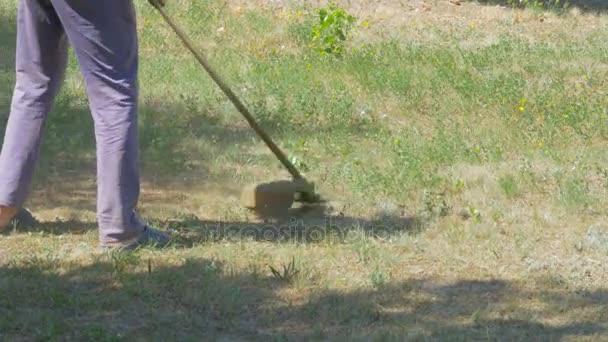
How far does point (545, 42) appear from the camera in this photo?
10.6 m

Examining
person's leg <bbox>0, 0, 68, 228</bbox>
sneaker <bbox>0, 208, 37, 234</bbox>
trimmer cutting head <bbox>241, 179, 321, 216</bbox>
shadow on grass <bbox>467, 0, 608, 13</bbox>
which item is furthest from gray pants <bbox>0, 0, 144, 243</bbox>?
shadow on grass <bbox>467, 0, 608, 13</bbox>

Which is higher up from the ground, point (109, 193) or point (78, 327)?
point (109, 193)

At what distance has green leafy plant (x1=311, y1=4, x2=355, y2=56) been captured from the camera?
967 centimetres

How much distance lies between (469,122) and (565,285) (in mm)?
3147

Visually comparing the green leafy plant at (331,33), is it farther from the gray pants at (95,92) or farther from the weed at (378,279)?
the weed at (378,279)

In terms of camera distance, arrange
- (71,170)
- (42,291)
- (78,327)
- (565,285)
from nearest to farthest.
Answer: (78,327), (42,291), (565,285), (71,170)

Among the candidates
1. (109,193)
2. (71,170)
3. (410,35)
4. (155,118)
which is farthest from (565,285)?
(410,35)

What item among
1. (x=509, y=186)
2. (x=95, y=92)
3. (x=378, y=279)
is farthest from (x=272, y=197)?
(x=509, y=186)

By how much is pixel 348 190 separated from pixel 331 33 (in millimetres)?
3367

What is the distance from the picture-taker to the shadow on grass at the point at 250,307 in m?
4.44

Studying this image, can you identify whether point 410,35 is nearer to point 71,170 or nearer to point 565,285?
point 71,170

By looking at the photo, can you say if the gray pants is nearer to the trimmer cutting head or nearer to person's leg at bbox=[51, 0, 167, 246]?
person's leg at bbox=[51, 0, 167, 246]

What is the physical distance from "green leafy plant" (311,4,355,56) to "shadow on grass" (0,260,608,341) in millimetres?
4727

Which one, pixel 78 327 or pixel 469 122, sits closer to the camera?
pixel 78 327
